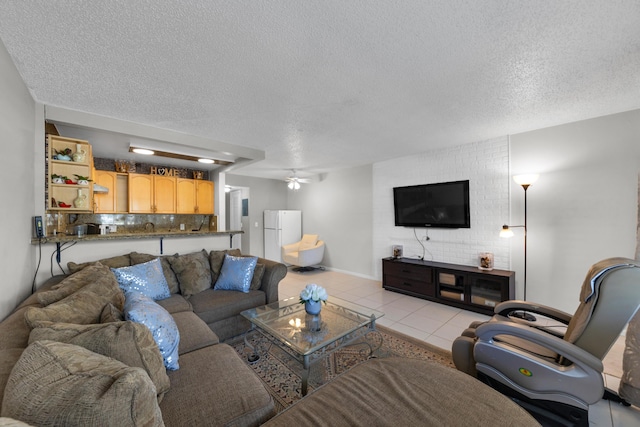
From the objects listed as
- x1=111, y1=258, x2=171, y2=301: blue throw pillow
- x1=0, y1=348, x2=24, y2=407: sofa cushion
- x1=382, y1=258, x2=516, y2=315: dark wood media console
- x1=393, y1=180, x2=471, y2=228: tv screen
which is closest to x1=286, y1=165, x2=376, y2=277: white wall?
x1=393, y1=180, x2=471, y2=228: tv screen

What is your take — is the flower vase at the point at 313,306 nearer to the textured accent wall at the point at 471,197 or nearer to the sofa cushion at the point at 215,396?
the sofa cushion at the point at 215,396

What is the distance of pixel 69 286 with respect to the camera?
1.60 meters

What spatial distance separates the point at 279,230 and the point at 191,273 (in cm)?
333

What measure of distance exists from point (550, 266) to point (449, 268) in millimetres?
1110

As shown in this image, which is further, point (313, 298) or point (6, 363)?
point (313, 298)

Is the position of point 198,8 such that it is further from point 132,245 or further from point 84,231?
point 84,231

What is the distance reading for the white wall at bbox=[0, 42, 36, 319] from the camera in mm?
1524

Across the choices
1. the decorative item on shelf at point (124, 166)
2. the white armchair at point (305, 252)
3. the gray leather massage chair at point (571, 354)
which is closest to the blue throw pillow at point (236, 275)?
the gray leather massage chair at point (571, 354)

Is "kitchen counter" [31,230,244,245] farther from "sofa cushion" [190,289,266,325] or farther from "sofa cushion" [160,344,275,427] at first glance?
"sofa cushion" [160,344,275,427]

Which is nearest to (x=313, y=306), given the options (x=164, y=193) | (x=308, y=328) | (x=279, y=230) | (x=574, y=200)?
(x=308, y=328)

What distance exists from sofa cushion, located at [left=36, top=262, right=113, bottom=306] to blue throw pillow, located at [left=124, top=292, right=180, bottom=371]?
1.36 feet

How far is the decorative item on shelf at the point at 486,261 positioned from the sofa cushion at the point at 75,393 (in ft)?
12.6

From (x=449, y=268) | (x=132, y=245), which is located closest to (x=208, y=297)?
(x=132, y=245)

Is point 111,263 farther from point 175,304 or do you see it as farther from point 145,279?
point 175,304
